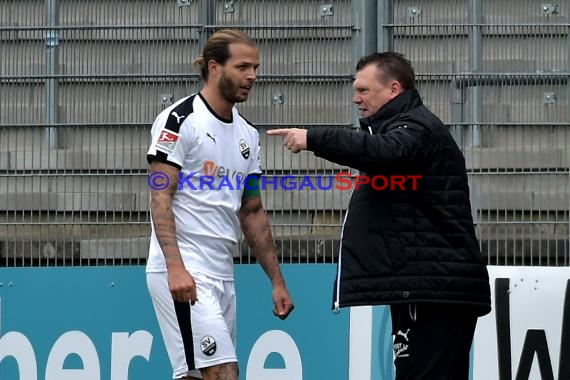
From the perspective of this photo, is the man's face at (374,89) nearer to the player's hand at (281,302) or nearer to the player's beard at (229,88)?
the player's beard at (229,88)

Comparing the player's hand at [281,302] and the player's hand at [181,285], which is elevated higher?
the player's hand at [181,285]

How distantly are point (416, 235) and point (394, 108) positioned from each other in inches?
20.6

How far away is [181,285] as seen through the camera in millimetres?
4914

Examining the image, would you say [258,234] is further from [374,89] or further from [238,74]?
[374,89]

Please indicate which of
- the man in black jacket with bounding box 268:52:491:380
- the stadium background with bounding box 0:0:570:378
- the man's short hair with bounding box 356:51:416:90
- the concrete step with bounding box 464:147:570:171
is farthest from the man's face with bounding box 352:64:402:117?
the concrete step with bounding box 464:147:570:171

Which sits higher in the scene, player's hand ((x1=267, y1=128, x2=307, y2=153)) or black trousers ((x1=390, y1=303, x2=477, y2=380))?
player's hand ((x1=267, y1=128, x2=307, y2=153))

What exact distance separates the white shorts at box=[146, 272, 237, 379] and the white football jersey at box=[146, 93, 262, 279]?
7 centimetres

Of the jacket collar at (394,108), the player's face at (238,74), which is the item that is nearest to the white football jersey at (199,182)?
the player's face at (238,74)

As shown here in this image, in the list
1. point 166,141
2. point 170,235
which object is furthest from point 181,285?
point 166,141

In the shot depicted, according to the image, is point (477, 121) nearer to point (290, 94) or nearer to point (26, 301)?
point (290, 94)

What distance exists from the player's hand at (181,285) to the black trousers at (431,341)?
833 mm

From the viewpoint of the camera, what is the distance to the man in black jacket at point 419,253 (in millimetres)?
4762

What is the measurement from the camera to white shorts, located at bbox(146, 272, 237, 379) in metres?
5.06

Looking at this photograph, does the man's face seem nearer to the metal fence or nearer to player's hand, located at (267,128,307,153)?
player's hand, located at (267,128,307,153)
